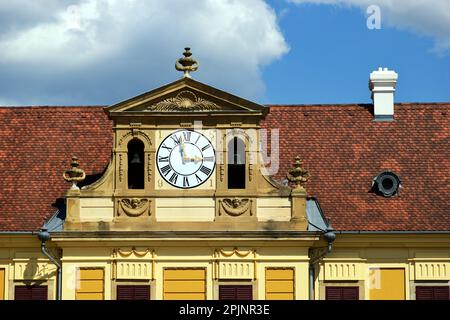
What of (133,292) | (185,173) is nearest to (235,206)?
(185,173)

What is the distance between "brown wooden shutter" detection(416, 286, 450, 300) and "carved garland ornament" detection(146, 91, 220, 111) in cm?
758

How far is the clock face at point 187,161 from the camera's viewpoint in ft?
134

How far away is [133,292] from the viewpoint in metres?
40.3

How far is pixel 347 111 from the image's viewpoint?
45312mm

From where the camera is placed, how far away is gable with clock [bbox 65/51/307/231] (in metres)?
40.5

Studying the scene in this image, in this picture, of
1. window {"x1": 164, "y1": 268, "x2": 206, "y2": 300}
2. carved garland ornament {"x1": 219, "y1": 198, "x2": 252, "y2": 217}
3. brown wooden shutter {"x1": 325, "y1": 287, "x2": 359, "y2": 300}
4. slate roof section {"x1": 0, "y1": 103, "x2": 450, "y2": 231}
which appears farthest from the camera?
slate roof section {"x1": 0, "y1": 103, "x2": 450, "y2": 231}

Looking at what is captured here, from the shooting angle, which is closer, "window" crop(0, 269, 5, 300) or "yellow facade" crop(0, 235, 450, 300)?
"yellow facade" crop(0, 235, 450, 300)

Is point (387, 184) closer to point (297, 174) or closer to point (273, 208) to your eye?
point (297, 174)

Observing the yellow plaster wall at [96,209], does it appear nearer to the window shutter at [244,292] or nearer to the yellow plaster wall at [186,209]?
the yellow plaster wall at [186,209]

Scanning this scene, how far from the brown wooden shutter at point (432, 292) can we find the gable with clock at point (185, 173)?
3.88 m

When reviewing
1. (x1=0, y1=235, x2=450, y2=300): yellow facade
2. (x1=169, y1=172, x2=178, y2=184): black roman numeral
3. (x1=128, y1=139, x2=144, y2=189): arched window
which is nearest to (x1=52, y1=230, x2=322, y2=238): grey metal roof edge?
(x1=0, y1=235, x2=450, y2=300): yellow facade

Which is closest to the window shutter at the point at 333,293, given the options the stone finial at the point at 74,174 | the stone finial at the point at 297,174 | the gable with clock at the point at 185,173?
the gable with clock at the point at 185,173

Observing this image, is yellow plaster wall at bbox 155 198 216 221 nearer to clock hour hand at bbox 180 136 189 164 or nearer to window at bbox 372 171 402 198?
clock hour hand at bbox 180 136 189 164
